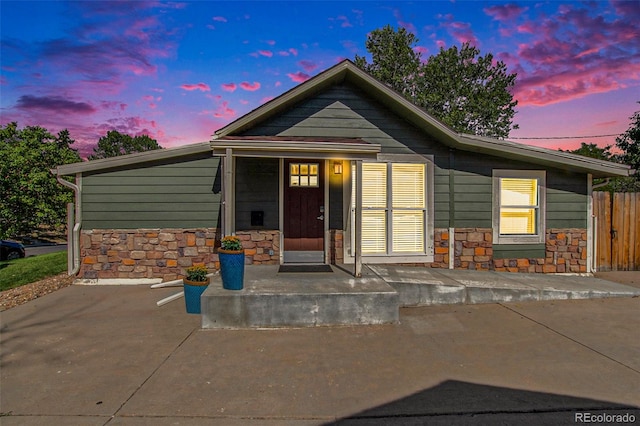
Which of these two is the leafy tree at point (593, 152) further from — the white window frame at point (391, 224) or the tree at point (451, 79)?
the white window frame at point (391, 224)

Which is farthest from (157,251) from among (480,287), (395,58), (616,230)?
(395,58)

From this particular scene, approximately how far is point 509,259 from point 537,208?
4.33 ft

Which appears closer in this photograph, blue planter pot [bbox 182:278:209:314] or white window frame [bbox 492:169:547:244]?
blue planter pot [bbox 182:278:209:314]

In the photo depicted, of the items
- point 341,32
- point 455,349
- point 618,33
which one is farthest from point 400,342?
point 618,33

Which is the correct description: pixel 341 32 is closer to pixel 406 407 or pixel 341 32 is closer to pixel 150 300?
pixel 150 300

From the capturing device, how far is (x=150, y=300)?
6.03 metres

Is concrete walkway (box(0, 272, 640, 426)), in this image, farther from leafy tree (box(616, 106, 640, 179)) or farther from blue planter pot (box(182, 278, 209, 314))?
leafy tree (box(616, 106, 640, 179))

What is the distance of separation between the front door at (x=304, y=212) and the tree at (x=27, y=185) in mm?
13941

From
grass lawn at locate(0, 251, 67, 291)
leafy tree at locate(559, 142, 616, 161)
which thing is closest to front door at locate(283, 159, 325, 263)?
grass lawn at locate(0, 251, 67, 291)

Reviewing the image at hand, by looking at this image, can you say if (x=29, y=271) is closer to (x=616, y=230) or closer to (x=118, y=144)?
(x=616, y=230)

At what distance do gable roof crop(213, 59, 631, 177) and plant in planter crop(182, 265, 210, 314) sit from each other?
108 inches

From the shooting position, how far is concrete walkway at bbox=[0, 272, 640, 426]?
106 inches

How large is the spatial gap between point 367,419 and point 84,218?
7205 mm

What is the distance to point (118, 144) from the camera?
57250mm
